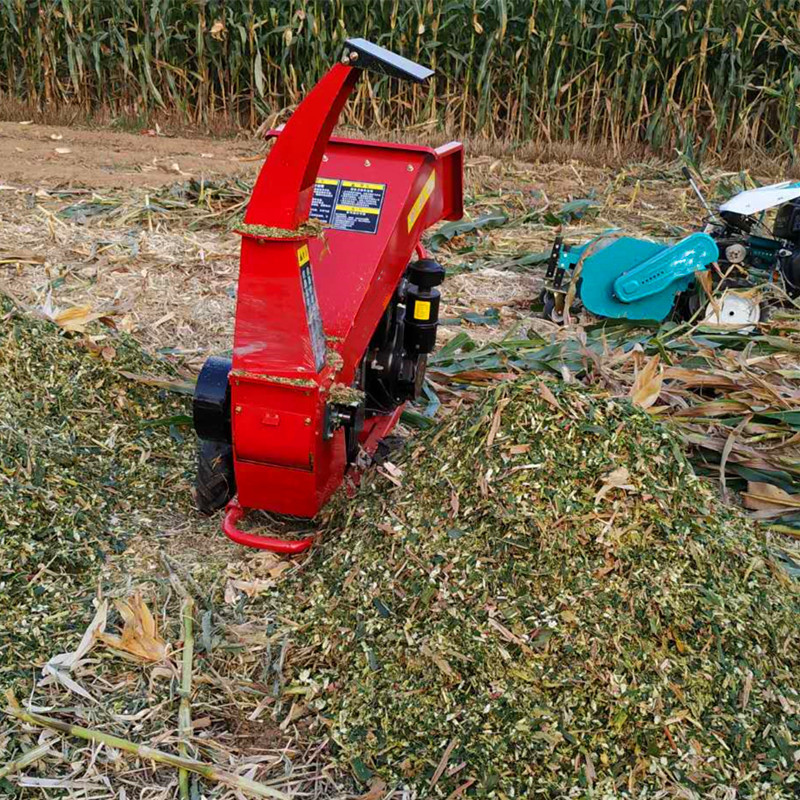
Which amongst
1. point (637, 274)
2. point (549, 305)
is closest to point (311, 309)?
point (637, 274)

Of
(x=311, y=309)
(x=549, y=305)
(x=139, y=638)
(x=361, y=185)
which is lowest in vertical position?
(x=139, y=638)

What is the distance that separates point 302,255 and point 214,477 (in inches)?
35.3

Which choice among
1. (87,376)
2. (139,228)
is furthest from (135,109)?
(87,376)

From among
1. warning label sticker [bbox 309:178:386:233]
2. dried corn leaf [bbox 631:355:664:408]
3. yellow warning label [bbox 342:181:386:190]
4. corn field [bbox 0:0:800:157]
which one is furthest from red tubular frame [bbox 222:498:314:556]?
corn field [bbox 0:0:800:157]

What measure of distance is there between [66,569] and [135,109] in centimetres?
769

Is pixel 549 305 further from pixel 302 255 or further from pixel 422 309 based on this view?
pixel 302 255

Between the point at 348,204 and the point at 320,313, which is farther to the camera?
the point at 348,204

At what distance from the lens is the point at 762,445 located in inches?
140

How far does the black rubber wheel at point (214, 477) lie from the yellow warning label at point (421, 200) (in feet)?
3.29

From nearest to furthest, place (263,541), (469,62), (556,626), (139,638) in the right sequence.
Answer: (556,626)
(139,638)
(263,541)
(469,62)

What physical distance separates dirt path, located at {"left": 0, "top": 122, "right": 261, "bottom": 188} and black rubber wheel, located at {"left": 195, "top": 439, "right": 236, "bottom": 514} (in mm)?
4487

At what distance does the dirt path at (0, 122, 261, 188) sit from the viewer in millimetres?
7133

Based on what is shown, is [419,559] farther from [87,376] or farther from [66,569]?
[87,376]

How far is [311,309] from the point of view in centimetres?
262
